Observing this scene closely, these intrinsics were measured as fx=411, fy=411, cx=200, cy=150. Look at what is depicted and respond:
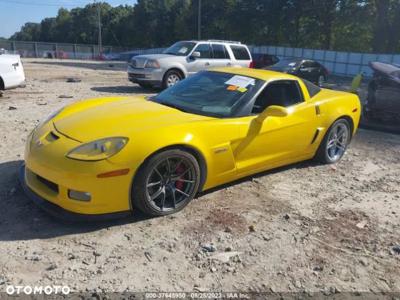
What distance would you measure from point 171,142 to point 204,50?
10037mm

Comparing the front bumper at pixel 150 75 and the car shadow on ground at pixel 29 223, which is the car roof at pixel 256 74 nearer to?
the car shadow on ground at pixel 29 223

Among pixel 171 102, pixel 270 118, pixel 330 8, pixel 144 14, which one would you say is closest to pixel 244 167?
pixel 270 118

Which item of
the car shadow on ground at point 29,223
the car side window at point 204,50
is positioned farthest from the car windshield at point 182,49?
the car shadow on ground at point 29,223

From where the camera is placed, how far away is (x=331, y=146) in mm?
5887

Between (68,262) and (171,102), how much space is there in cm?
229

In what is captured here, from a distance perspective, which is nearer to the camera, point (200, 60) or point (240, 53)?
point (200, 60)

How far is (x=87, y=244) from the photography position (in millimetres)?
3451

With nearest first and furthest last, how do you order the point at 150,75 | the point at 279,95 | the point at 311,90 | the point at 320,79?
the point at 279,95 < the point at 311,90 < the point at 150,75 < the point at 320,79

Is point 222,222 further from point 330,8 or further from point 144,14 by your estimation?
point 144,14

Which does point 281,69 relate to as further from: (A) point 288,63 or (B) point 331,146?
(B) point 331,146

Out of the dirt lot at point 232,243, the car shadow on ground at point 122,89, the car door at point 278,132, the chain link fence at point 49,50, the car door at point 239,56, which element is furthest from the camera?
the chain link fence at point 49,50

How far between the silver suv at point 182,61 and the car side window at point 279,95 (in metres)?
7.54

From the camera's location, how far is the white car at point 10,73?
388 inches

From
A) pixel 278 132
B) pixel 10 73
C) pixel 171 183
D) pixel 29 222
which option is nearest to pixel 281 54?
pixel 10 73
